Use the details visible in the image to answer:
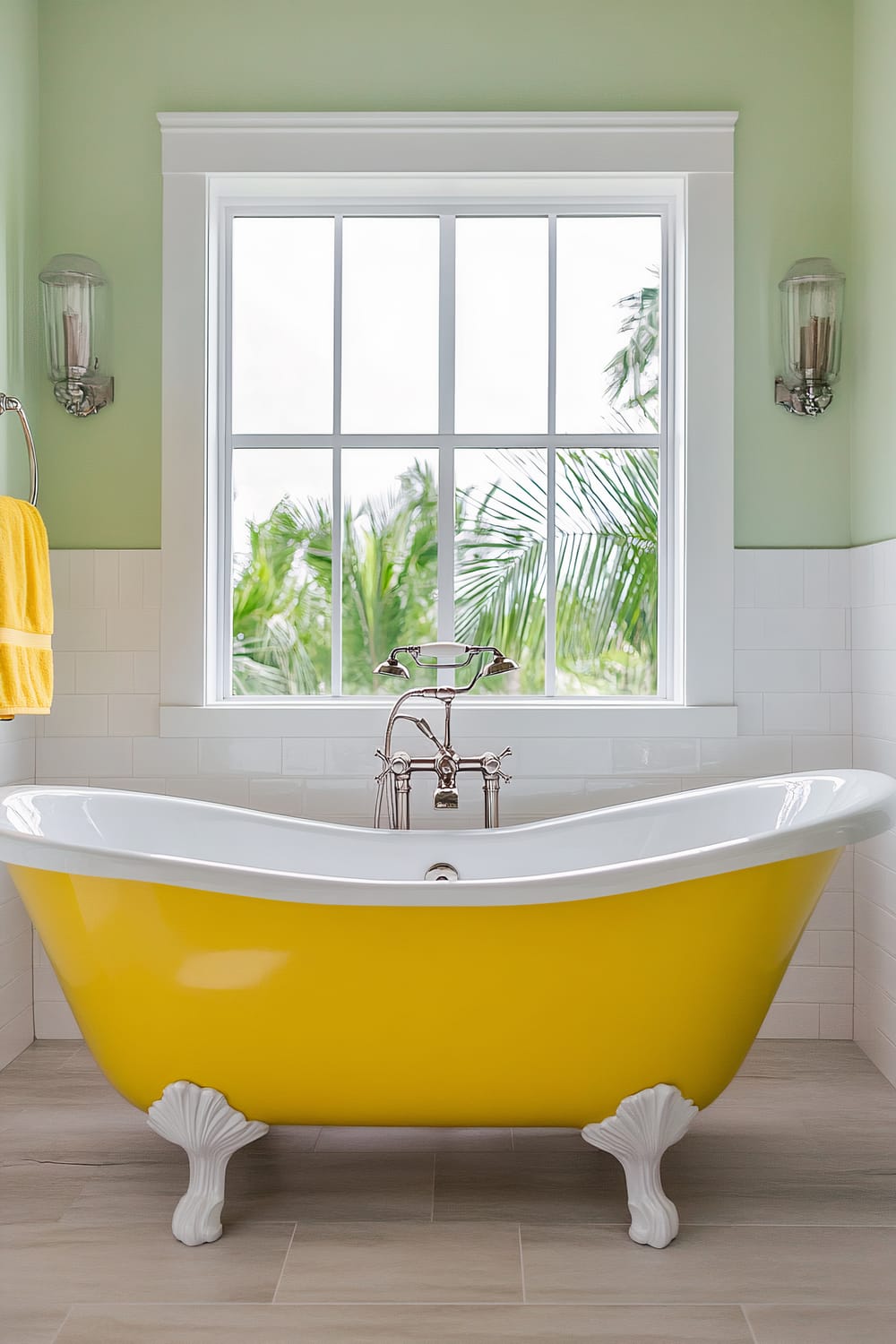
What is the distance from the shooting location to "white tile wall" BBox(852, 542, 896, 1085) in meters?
2.50

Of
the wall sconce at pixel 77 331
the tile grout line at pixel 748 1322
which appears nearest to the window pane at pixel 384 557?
the wall sconce at pixel 77 331

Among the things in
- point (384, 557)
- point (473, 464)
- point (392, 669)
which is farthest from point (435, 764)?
point (473, 464)

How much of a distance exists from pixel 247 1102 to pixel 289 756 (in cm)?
107

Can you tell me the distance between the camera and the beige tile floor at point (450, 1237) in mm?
1572

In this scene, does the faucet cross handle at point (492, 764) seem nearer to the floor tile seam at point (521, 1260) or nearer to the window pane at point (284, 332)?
the floor tile seam at point (521, 1260)

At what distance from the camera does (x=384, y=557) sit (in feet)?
9.53

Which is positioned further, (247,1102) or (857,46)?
(857,46)

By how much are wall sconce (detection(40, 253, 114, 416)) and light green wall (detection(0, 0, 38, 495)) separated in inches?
2.5

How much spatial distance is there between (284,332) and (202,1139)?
2131 millimetres

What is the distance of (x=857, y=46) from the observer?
269 cm

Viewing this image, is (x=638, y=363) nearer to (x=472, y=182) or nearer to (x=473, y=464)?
(x=473, y=464)

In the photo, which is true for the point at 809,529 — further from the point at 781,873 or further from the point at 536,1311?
the point at 536,1311

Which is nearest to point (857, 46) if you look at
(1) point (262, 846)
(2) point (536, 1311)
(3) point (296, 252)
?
(3) point (296, 252)

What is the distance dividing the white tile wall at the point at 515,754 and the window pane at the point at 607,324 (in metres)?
0.57
